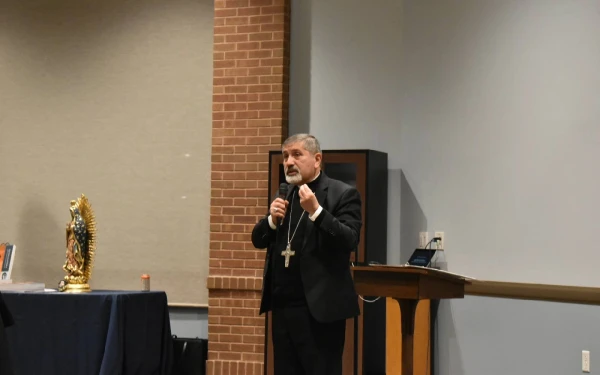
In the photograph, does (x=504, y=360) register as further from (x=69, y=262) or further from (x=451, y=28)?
(x=69, y=262)

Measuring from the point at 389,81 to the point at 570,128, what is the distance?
145cm

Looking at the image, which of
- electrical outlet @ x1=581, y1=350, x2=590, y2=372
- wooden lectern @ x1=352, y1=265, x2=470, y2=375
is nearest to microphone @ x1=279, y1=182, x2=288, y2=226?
wooden lectern @ x1=352, y1=265, x2=470, y2=375

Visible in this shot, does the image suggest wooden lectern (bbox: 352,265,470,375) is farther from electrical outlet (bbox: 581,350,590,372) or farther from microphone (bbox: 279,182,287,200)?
electrical outlet (bbox: 581,350,590,372)

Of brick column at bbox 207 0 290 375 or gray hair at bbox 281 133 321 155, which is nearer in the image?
gray hair at bbox 281 133 321 155

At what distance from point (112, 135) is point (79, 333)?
216 centimetres

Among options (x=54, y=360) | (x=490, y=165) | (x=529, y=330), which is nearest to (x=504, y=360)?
(x=529, y=330)

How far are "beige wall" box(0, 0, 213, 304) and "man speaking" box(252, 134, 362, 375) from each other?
3165 mm

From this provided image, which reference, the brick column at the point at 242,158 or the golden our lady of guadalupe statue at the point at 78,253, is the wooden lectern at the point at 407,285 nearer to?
the brick column at the point at 242,158

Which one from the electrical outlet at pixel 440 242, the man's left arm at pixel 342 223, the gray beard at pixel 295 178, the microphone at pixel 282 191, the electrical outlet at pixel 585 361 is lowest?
the electrical outlet at pixel 585 361

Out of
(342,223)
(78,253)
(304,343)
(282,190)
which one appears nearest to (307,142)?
(282,190)

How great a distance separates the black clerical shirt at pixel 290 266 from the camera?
4.24 m

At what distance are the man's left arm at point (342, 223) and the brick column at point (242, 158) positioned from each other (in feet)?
8.37

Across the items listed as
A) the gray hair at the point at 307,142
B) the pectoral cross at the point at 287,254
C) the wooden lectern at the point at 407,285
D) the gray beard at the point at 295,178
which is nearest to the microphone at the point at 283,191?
the gray beard at the point at 295,178

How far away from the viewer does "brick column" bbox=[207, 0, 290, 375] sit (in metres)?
6.93
